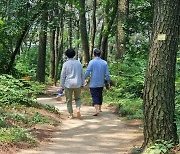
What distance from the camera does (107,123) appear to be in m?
9.05

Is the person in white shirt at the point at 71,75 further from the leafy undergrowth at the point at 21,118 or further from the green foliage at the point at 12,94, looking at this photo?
the green foliage at the point at 12,94

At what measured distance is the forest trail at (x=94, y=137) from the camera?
251 inches

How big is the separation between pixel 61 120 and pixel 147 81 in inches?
170

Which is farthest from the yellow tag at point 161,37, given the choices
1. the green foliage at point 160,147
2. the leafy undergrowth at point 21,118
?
the leafy undergrowth at point 21,118

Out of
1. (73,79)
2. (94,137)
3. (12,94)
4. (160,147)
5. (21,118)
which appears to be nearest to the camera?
(160,147)

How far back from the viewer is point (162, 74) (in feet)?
18.0

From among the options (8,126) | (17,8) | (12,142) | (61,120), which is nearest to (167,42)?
(12,142)

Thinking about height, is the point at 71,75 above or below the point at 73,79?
above

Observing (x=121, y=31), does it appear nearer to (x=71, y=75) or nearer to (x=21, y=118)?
(x=71, y=75)

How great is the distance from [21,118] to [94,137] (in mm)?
1816

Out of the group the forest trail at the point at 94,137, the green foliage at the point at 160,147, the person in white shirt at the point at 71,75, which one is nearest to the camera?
the green foliage at the point at 160,147

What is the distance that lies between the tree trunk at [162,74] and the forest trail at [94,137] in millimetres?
978

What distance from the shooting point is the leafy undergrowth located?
21.0 ft

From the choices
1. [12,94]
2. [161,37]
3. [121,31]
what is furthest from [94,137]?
[121,31]
